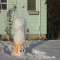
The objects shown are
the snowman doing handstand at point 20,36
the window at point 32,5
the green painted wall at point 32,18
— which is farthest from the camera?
the window at point 32,5

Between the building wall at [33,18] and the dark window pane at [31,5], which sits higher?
the dark window pane at [31,5]

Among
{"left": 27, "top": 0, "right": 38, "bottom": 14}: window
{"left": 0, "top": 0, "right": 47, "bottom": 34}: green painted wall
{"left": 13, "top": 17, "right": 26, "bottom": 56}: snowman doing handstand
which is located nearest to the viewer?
{"left": 13, "top": 17, "right": 26, "bottom": 56}: snowman doing handstand

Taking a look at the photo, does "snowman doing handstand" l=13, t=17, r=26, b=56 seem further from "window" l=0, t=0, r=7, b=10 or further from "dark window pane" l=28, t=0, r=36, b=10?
"dark window pane" l=28, t=0, r=36, b=10

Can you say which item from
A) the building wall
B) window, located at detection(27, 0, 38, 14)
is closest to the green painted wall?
the building wall

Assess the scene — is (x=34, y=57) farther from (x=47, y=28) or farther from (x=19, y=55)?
(x=47, y=28)

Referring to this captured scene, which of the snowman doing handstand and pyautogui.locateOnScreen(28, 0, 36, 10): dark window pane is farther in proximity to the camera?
pyautogui.locateOnScreen(28, 0, 36, 10): dark window pane

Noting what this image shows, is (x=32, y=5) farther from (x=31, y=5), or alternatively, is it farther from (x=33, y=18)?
(x=33, y=18)

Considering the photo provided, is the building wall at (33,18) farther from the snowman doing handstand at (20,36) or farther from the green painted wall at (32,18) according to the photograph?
the snowman doing handstand at (20,36)

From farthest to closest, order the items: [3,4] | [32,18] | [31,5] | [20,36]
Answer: [31,5] → [32,18] → [3,4] → [20,36]

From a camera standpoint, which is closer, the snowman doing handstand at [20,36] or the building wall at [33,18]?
the snowman doing handstand at [20,36]

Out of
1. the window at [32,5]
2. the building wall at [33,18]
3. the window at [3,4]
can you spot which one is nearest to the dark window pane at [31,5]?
the window at [32,5]

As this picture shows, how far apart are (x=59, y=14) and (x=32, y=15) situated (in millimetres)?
1409

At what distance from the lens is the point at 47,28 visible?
14305 mm

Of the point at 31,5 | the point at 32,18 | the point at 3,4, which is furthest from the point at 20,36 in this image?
the point at 31,5
